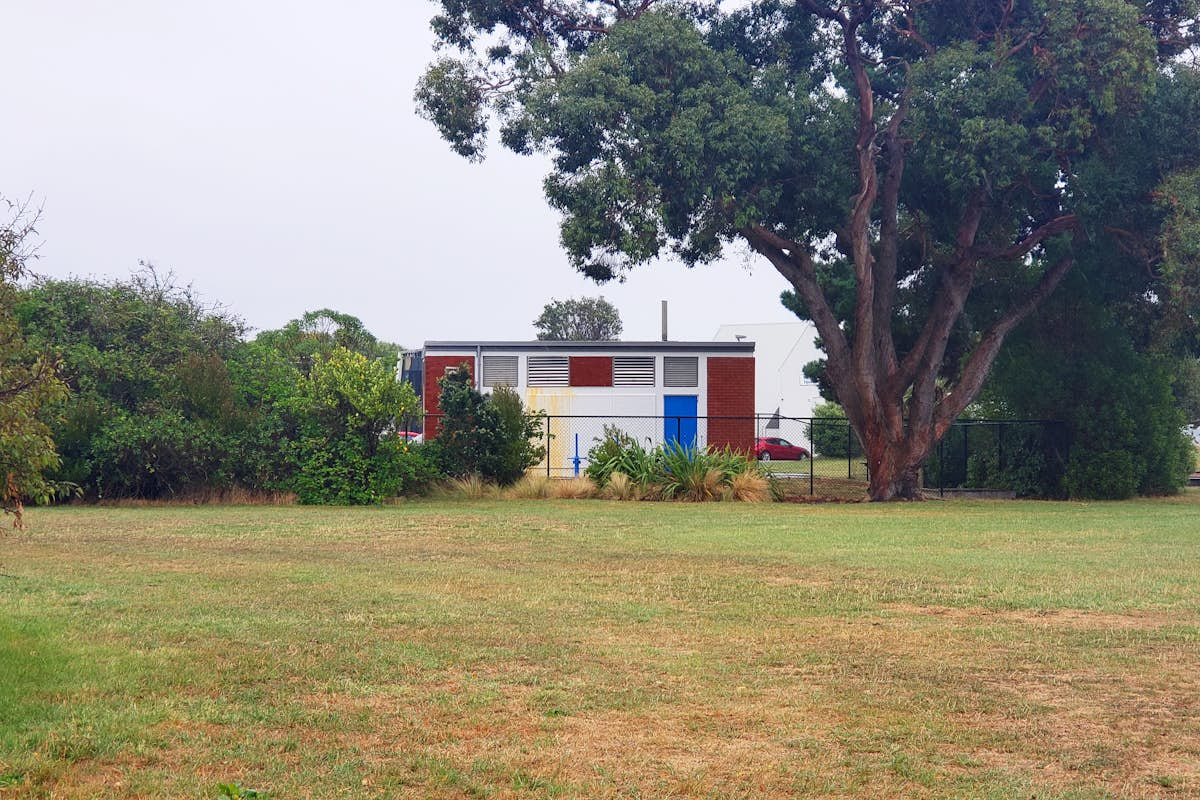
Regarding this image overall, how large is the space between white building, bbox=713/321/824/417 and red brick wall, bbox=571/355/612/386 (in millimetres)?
22709

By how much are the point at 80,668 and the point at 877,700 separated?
497 centimetres

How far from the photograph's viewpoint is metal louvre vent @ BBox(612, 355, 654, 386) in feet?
132

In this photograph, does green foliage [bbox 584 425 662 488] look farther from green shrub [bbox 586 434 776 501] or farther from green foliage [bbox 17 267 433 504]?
green foliage [bbox 17 267 433 504]

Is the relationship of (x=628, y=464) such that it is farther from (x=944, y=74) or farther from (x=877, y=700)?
(x=877, y=700)

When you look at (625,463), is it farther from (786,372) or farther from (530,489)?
(786,372)

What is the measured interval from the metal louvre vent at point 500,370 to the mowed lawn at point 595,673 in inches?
927

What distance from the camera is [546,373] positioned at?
39812 millimetres

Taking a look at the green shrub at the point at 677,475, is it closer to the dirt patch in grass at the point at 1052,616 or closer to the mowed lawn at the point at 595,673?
the mowed lawn at the point at 595,673

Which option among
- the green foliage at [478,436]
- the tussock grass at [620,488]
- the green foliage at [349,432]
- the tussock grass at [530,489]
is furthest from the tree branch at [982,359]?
the green foliage at [349,432]

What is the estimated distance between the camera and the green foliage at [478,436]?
27.3 m

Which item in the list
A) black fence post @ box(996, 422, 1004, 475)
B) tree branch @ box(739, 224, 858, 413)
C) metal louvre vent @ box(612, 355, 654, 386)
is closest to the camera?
tree branch @ box(739, 224, 858, 413)

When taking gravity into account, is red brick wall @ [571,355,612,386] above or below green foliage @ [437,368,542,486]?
above

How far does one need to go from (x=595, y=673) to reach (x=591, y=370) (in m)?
31.7

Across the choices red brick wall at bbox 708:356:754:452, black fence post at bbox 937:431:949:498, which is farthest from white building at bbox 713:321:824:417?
black fence post at bbox 937:431:949:498
